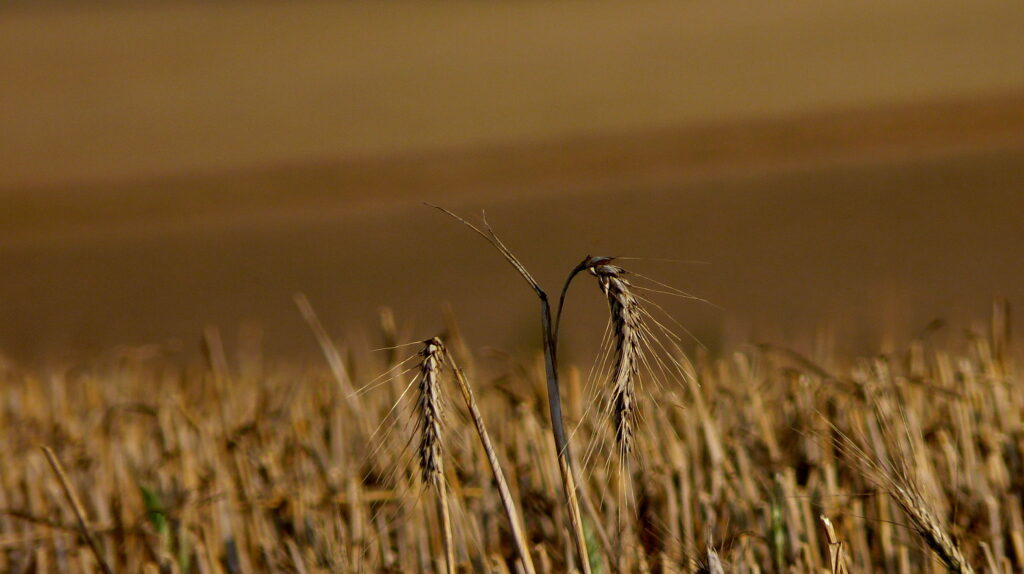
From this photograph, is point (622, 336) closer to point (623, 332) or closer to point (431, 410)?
point (623, 332)

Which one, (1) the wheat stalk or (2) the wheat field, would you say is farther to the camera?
(2) the wheat field

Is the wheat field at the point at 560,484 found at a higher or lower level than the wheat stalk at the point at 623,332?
lower

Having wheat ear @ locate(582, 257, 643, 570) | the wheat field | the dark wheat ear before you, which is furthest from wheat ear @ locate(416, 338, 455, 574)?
the wheat field

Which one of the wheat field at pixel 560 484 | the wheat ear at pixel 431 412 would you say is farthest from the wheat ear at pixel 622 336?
the wheat field at pixel 560 484

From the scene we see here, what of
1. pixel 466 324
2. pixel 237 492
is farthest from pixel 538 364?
pixel 466 324

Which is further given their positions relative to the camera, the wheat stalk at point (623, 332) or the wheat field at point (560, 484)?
the wheat field at point (560, 484)

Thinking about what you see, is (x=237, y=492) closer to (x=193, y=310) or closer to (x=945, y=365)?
(x=945, y=365)

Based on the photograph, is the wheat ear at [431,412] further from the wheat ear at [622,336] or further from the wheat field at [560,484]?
the wheat field at [560,484]

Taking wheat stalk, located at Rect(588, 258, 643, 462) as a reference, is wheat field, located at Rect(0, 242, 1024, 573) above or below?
below

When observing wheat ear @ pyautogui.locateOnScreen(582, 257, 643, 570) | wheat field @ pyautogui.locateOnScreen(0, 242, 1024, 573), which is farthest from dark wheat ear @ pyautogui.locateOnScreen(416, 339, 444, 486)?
wheat field @ pyautogui.locateOnScreen(0, 242, 1024, 573)

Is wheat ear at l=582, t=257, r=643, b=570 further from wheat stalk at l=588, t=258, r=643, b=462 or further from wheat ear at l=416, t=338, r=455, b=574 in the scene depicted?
wheat ear at l=416, t=338, r=455, b=574

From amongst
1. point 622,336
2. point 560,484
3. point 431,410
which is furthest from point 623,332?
point 560,484
